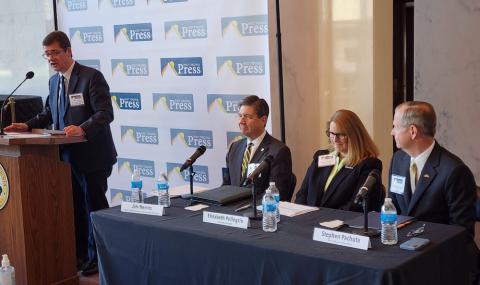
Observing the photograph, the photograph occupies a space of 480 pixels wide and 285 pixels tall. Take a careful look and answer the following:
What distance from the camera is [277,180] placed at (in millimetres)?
3691

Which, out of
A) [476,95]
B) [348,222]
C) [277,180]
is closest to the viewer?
[348,222]

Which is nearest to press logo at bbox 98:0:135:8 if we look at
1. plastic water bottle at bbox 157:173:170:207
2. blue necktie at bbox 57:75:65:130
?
blue necktie at bbox 57:75:65:130

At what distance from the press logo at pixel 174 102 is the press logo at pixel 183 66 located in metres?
0.18

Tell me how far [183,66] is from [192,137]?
1.83 feet

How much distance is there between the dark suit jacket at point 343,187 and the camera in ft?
11.2

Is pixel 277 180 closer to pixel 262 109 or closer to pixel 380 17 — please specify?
pixel 262 109

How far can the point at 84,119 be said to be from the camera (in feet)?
13.9

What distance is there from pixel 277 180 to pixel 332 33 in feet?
5.24

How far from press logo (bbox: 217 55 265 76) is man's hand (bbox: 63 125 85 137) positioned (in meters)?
1.32

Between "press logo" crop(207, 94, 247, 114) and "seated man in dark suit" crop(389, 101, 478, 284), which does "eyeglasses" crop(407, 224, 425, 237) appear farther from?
"press logo" crop(207, 94, 247, 114)

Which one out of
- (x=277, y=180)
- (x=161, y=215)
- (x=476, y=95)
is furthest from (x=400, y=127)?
(x=476, y=95)

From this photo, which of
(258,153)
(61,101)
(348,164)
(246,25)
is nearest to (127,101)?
(61,101)

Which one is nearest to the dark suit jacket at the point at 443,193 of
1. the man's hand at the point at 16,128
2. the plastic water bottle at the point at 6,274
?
the plastic water bottle at the point at 6,274

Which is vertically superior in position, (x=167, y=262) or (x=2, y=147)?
(x=2, y=147)
